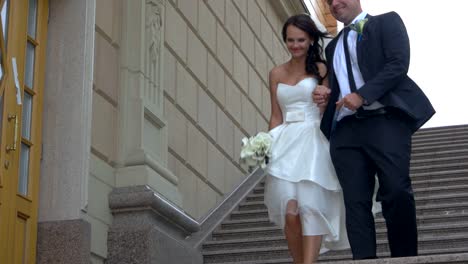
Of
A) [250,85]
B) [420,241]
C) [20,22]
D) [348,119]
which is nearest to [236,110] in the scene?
[250,85]

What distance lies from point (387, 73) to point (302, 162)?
754 millimetres

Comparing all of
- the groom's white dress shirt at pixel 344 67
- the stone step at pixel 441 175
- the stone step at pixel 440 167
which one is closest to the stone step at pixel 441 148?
the stone step at pixel 440 167

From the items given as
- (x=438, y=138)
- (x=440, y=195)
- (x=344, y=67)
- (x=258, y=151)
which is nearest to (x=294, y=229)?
(x=258, y=151)

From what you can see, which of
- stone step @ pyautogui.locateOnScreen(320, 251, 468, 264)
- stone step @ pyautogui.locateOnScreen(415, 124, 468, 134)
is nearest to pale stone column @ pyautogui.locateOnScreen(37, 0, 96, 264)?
stone step @ pyautogui.locateOnScreen(320, 251, 468, 264)

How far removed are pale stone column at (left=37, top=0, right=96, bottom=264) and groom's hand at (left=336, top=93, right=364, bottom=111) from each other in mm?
2187

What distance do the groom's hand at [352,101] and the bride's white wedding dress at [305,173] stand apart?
1.50 ft

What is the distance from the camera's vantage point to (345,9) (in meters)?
5.95

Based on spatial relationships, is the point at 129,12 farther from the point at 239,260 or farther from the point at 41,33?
the point at 239,260

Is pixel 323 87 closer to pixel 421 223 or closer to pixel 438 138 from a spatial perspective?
pixel 421 223

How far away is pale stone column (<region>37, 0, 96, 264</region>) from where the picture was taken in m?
6.76

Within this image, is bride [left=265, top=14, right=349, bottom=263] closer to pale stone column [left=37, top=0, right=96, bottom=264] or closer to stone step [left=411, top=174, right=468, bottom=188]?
pale stone column [left=37, top=0, right=96, bottom=264]

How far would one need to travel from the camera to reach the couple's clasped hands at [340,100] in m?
5.64

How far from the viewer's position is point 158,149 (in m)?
8.28

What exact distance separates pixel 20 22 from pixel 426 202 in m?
4.36
